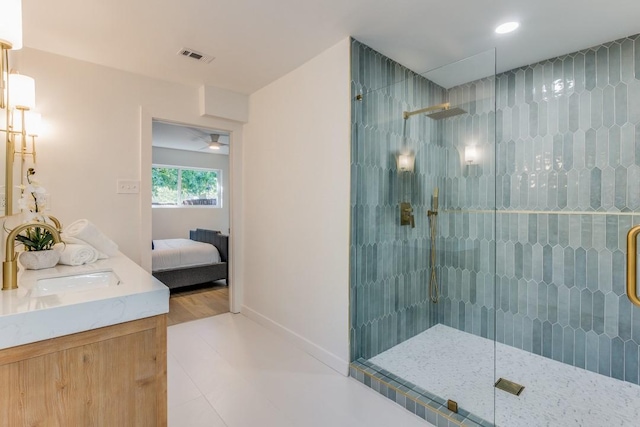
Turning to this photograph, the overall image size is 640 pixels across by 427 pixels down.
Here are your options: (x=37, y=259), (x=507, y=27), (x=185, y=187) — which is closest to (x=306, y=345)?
(x=37, y=259)

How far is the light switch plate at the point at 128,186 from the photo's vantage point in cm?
280

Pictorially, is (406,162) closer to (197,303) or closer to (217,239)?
(197,303)

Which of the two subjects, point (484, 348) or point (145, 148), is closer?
point (484, 348)

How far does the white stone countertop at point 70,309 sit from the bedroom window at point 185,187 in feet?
18.8

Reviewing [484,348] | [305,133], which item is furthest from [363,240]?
[484,348]

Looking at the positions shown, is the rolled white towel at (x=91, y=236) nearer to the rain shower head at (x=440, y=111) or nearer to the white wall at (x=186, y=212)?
the rain shower head at (x=440, y=111)

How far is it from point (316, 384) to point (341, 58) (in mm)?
2343

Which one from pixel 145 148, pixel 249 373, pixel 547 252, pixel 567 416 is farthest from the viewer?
pixel 145 148

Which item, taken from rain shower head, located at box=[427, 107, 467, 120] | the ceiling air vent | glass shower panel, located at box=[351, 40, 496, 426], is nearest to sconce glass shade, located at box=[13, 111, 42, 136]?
the ceiling air vent

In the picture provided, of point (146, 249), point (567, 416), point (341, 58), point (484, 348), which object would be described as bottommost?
point (567, 416)

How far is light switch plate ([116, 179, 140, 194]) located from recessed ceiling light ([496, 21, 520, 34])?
3207 millimetres

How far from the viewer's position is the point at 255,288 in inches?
130

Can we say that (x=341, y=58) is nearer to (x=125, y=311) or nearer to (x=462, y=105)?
(x=462, y=105)

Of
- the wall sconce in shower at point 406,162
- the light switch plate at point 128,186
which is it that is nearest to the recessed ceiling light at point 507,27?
the wall sconce in shower at point 406,162
